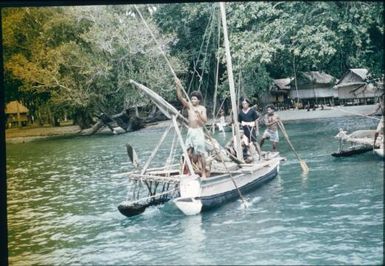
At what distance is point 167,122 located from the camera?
4.02 metres

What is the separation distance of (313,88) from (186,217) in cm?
161

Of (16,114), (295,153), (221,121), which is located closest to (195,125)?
(221,121)

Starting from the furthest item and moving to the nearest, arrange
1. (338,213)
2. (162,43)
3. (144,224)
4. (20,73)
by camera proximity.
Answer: (162,43)
(144,224)
(20,73)
(338,213)

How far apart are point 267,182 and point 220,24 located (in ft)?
5.15

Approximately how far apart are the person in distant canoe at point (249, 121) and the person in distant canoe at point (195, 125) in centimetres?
50

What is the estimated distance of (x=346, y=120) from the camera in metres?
3.66

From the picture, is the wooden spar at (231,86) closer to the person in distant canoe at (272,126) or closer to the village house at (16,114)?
the person in distant canoe at (272,126)

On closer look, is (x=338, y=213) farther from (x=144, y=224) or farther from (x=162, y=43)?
(x=162, y=43)

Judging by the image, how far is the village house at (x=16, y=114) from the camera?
326cm

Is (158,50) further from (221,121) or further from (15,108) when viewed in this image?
(15,108)

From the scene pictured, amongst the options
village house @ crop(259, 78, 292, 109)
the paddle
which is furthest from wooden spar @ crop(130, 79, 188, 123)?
the paddle

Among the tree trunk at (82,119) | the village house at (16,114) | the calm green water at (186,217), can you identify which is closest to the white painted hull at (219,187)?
the calm green water at (186,217)

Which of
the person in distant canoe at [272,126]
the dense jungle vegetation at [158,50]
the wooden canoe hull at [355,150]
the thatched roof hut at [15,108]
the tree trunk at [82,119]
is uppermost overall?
the dense jungle vegetation at [158,50]

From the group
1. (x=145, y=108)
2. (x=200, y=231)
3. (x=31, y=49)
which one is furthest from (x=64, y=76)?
(x=200, y=231)
